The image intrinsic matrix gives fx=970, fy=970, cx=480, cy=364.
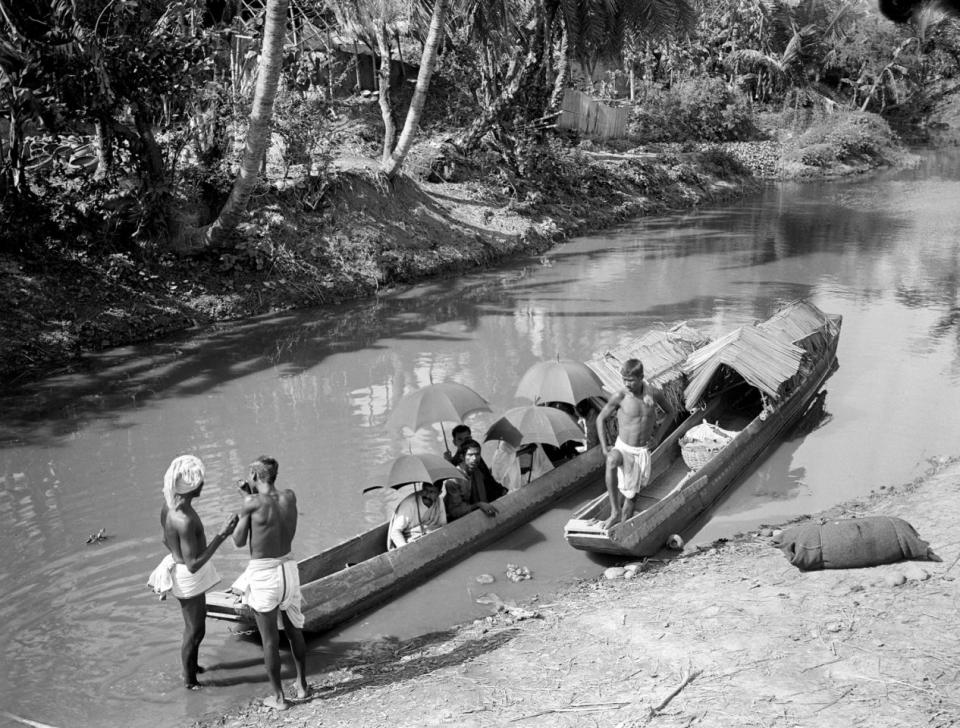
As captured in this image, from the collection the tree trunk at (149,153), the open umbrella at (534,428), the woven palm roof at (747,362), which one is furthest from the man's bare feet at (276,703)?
the tree trunk at (149,153)

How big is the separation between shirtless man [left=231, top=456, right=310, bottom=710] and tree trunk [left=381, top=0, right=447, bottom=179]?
53.0 ft

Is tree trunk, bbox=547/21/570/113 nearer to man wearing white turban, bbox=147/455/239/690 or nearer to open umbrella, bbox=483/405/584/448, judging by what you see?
open umbrella, bbox=483/405/584/448

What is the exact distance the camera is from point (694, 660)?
20.5 ft

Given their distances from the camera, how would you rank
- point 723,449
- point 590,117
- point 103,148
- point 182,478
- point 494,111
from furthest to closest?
point 590,117 → point 494,111 → point 103,148 → point 723,449 → point 182,478

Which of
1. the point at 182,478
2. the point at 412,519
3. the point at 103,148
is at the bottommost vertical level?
the point at 412,519

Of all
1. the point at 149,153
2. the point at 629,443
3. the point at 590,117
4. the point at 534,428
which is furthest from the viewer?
the point at 590,117

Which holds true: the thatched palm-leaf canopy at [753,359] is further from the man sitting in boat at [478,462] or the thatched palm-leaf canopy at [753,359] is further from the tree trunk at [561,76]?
the tree trunk at [561,76]

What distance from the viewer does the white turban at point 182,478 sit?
6.00 metres

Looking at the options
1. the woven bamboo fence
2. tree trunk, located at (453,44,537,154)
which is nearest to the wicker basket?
tree trunk, located at (453,44,537,154)

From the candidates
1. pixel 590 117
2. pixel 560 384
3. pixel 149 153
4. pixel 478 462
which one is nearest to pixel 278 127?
pixel 149 153

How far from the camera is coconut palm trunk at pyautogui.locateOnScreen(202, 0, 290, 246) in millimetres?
14898

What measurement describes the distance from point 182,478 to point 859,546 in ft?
16.7

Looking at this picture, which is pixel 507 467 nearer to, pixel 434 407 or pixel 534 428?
pixel 534 428

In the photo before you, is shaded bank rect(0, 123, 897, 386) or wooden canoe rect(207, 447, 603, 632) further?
shaded bank rect(0, 123, 897, 386)
